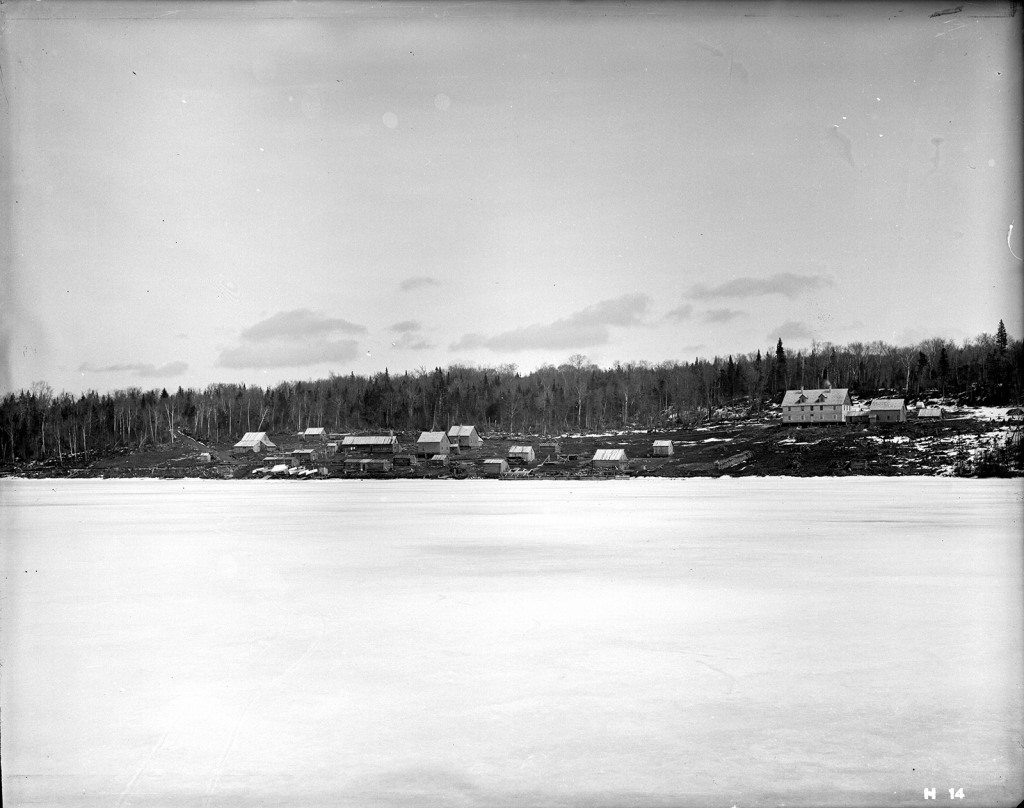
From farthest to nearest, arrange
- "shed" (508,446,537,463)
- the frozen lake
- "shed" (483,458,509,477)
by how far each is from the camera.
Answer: "shed" (508,446,537,463)
"shed" (483,458,509,477)
the frozen lake

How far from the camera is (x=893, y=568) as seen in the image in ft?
42.0

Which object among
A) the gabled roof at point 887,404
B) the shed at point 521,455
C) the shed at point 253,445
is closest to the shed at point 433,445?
the shed at point 521,455

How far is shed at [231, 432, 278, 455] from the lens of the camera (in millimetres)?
74875

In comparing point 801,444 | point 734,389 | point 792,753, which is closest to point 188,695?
point 792,753

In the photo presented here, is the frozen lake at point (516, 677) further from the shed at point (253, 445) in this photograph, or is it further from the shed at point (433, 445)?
the shed at point (253, 445)

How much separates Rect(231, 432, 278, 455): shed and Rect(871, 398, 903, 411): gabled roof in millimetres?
55552

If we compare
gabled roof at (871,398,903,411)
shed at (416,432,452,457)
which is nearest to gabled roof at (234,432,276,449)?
shed at (416,432,452,457)

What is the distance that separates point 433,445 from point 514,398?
9.71m

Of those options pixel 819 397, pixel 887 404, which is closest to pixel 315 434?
pixel 819 397

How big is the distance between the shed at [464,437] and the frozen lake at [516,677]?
182 feet

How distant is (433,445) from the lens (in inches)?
2758

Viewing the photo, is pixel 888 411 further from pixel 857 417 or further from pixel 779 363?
pixel 779 363

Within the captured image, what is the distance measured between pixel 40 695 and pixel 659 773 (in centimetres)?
486

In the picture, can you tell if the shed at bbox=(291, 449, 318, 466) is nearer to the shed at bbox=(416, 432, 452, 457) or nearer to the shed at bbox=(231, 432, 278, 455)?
the shed at bbox=(231, 432, 278, 455)
